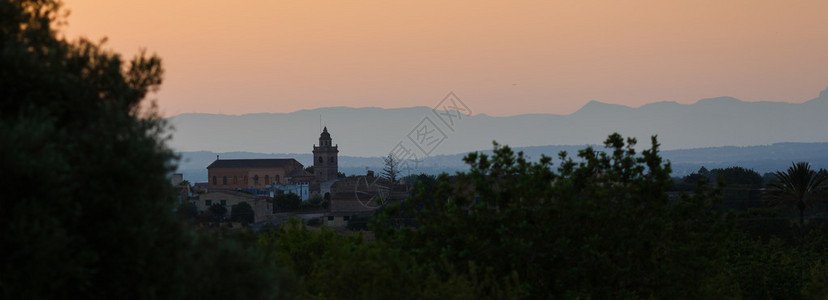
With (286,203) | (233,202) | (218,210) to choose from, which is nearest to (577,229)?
(218,210)

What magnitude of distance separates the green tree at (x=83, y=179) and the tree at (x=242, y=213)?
3902 inches

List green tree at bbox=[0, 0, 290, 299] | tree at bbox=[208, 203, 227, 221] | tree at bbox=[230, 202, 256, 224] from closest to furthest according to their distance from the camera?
green tree at bbox=[0, 0, 290, 299]
tree at bbox=[230, 202, 256, 224]
tree at bbox=[208, 203, 227, 221]

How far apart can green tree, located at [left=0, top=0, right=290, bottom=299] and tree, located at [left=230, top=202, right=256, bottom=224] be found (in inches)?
3902

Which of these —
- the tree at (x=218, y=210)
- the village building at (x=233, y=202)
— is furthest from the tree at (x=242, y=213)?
the tree at (x=218, y=210)

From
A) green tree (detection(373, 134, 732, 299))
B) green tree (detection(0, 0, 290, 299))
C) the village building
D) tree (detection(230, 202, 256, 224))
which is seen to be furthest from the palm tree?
the village building

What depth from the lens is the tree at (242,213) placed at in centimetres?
10931

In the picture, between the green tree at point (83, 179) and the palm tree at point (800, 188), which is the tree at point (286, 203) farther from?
the green tree at point (83, 179)

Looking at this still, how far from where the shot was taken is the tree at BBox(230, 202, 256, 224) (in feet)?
359

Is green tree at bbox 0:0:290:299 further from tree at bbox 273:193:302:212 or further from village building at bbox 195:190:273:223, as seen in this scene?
tree at bbox 273:193:302:212

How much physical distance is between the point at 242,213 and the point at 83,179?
344 ft

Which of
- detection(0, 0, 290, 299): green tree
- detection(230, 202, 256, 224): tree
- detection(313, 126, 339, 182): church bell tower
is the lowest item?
detection(230, 202, 256, 224): tree

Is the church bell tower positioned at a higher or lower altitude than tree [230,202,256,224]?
higher

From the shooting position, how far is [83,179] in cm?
941

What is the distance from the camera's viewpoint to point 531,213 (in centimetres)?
1986
